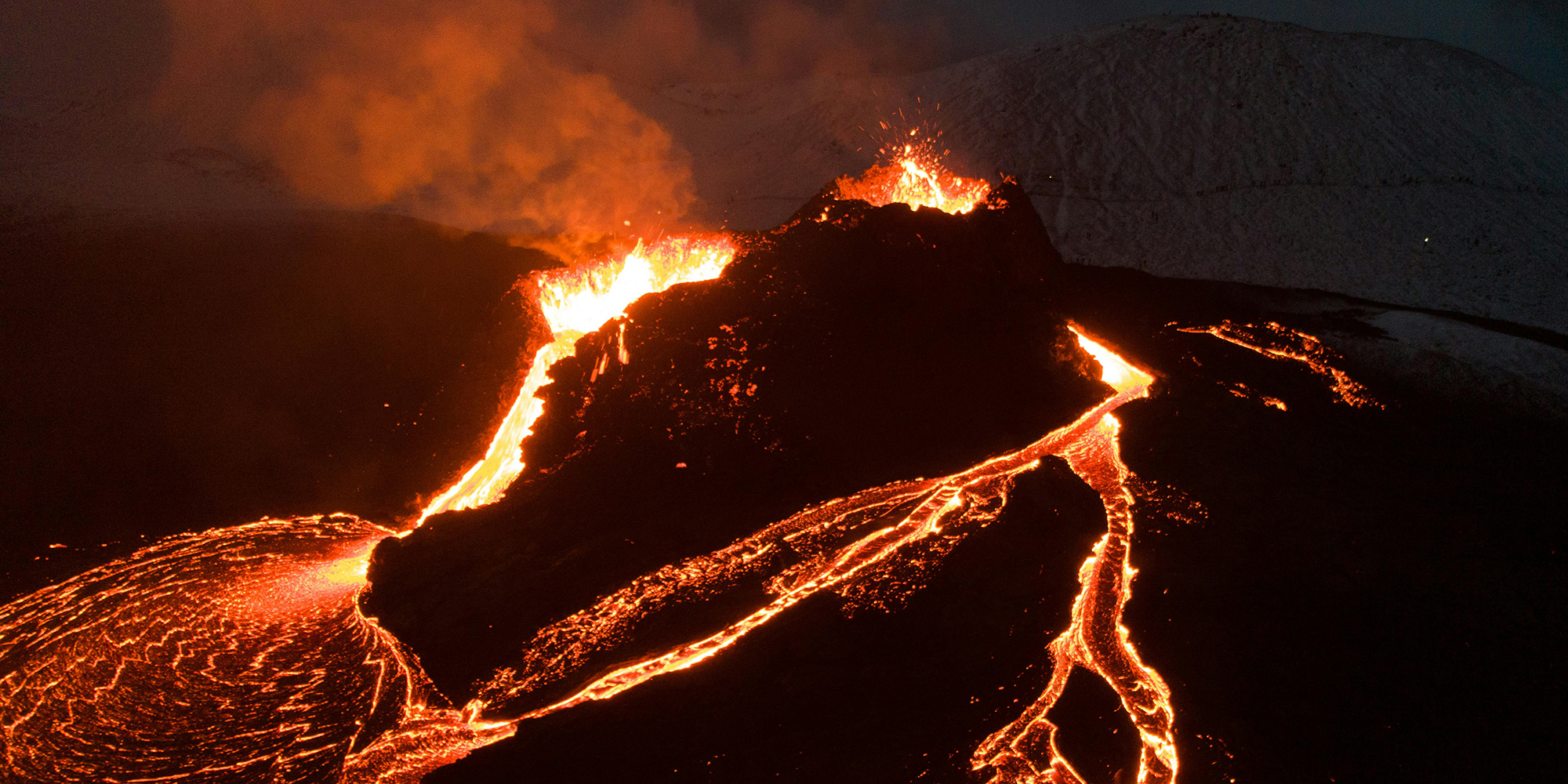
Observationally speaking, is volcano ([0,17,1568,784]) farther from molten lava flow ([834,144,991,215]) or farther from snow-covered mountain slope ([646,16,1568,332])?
snow-covered mountain slope ([646,16,1568,332])

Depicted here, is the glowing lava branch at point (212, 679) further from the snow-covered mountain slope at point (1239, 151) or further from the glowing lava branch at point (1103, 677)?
the snow-covered mountain slope at point (1239, 151)

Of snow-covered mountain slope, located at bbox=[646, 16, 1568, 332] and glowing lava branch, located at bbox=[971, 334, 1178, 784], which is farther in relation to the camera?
snow-covered mountain slope, located at bbox=[646, 16, 1568, 332]

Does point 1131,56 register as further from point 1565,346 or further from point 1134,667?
point 1134,667

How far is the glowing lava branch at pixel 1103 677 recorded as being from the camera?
309 cm

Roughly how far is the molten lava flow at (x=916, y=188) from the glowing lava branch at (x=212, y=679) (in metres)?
4.29

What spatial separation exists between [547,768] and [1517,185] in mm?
21788

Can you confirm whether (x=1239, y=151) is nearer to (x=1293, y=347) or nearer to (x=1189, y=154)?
(x=1189, y=154)

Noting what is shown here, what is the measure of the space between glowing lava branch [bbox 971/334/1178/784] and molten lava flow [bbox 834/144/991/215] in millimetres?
2394

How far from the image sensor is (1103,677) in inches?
138

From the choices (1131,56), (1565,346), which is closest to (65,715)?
(1565,346)

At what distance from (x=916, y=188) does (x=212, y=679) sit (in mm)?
5324

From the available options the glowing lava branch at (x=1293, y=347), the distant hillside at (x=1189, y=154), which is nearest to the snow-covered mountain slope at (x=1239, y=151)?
the distant hillside at (x=1189, y=154)

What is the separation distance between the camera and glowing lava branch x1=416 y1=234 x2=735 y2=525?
4855mm

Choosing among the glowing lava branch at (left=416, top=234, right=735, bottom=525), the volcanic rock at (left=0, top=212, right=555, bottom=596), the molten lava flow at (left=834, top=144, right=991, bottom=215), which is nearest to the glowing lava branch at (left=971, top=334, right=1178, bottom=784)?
the molten lava flow at (left=834, top=144, right=991, bottom=215)
